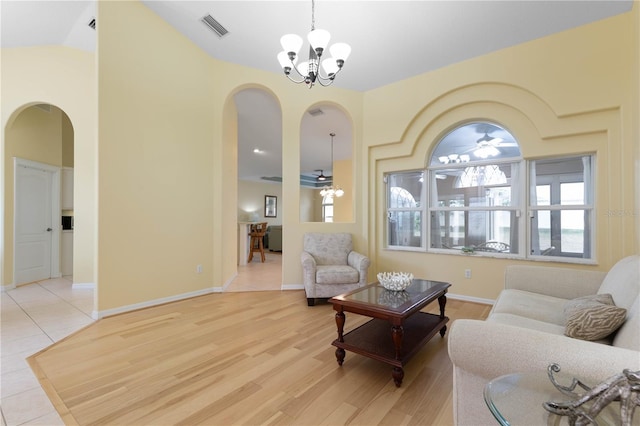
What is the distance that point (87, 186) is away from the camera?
4508 millimetres

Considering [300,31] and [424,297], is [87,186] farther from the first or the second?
[424,297]

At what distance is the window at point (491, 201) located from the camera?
132 inches

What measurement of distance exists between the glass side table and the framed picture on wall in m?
11.0

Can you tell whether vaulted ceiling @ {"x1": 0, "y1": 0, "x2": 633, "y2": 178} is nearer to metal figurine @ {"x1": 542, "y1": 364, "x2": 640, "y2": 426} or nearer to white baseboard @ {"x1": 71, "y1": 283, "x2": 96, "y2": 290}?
metal figurine @ {"x1": 542, "y1": 364, "x2": 640, "y2": 426}

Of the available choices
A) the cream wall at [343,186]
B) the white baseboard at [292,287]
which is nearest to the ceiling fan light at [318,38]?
the white baseboard at [292,287]

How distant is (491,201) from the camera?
3.87m

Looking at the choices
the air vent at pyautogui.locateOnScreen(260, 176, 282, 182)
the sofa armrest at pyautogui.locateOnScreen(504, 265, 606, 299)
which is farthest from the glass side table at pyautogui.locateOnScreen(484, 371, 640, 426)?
the air vent at pyautogui.locateOnScreen(260, 176, 282, 182)

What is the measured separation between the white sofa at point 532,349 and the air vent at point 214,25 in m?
3.84

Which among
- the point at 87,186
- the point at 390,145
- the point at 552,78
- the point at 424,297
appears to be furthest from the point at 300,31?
the point at 87,186

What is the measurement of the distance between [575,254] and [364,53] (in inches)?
139

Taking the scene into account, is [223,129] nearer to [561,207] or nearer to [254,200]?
[561,207]

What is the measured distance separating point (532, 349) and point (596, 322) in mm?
625

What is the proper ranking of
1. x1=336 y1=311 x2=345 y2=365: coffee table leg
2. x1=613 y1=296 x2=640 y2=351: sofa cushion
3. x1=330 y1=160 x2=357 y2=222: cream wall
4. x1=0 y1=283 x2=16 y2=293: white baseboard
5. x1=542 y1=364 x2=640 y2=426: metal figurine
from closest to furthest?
x1=542 y1=364 x2=640 y2=426: metal figurine, x1=613 y1=296 x2=640 y2=351: sofa cushion, x1=336 y1=311 x2=345 y2=365: coffee table leg, x1=0 y1=283 x2=16 y2=293: white baseboard, x1=330 y1=160 x2=357 y2=222: cream wall

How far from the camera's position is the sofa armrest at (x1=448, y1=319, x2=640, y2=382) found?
1.01m
